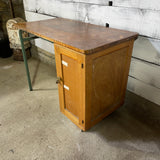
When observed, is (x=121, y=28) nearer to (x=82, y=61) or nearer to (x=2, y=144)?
(x=82, y=61)

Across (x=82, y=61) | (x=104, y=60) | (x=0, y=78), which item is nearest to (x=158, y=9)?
(x=104, y=60)

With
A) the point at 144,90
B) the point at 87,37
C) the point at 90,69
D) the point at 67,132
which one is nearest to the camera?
the point at 90,69

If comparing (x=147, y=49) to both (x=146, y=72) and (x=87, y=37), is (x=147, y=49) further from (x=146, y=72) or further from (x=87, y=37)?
(x=87, y=37)

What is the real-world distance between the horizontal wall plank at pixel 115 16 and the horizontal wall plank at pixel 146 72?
301mm

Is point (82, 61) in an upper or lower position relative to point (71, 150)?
upper

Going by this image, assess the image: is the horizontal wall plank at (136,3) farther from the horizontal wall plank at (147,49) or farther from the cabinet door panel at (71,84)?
the cabinet door panel at (71,84)

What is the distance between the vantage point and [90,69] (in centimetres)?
130

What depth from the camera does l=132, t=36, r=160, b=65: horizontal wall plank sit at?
1.53 metres

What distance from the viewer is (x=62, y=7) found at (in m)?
2.34

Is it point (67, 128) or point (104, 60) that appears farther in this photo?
point (67, 128)

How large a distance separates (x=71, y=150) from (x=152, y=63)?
1.15m

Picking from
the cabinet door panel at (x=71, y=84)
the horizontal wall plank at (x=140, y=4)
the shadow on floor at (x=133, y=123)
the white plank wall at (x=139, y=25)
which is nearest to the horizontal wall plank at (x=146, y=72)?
the white plank wall at (x=139, y=25)

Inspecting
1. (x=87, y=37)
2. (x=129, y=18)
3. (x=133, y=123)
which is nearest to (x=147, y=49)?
(x=129, y=18)

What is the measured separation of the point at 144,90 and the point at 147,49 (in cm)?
46
